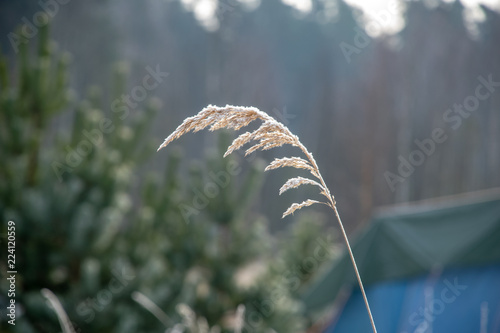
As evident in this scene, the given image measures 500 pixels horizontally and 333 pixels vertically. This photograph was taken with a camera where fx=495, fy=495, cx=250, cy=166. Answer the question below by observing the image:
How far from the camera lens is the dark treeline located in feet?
59.4

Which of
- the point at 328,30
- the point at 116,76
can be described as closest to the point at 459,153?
the point at 328,30

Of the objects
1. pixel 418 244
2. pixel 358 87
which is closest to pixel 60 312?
pixel 418 244

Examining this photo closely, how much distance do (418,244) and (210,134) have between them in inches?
564

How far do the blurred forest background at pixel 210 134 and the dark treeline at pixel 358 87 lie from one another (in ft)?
0.20

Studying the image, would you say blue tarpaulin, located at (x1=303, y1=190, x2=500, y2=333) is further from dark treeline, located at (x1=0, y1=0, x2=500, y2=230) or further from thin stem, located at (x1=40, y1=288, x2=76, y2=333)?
dark treeline, located at (x1=0, y1=0, x2=500, y2=230)

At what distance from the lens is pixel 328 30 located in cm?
2523

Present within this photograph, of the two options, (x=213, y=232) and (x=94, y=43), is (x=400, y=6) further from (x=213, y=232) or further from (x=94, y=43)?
(x=213, y=232)

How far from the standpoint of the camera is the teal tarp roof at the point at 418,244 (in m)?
4.50

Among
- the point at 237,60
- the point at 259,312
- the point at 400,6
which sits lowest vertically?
the point at 259,312

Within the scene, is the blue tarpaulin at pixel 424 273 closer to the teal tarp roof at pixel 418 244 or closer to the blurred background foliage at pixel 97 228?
the teal tarp roof at pixel 418 244

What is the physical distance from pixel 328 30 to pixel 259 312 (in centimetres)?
2163

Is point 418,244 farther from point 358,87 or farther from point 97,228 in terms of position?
point 358,87

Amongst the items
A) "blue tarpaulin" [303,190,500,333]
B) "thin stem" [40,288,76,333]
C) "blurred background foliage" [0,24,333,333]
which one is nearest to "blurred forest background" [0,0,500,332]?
"blurred background foliage" [0,24,333,333]

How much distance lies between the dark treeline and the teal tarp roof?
12790 mm
